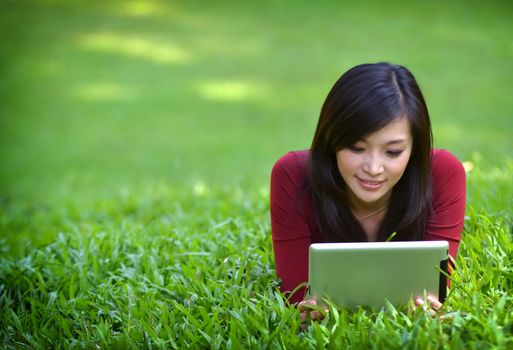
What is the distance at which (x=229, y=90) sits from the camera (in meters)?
9.34

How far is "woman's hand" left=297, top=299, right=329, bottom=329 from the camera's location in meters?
2.80

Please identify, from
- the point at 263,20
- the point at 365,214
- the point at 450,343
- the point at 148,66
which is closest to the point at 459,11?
the point at 263,20

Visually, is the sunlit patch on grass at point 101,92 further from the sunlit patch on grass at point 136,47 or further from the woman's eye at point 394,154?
the woman's eye at point 394,154

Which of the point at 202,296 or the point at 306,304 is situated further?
the point at 202,296

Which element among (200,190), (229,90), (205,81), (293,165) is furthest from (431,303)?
(205,81)

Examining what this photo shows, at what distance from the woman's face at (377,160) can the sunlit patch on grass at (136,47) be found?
7378 millimetres

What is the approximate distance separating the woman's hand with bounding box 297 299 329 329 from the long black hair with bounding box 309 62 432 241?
405 mm

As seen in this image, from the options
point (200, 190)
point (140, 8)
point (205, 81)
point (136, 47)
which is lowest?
point (200, 190)

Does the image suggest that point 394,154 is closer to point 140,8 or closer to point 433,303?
point 433,303

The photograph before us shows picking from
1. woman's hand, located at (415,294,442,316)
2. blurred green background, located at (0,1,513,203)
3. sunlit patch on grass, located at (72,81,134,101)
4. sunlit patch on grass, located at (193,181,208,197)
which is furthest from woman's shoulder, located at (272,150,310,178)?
sunlit patch on grass, located at (72,81,134,101)

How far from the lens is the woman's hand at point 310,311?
9.18 feet

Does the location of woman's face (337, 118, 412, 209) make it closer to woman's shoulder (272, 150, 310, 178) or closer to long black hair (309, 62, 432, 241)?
long black hair (309, 62, 432, 241)

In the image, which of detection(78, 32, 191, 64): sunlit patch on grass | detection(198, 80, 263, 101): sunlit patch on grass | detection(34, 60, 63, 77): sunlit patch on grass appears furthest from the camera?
detection(78, 32, 191, 64): sunlit patch on grass

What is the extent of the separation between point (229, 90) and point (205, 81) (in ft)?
1.27
